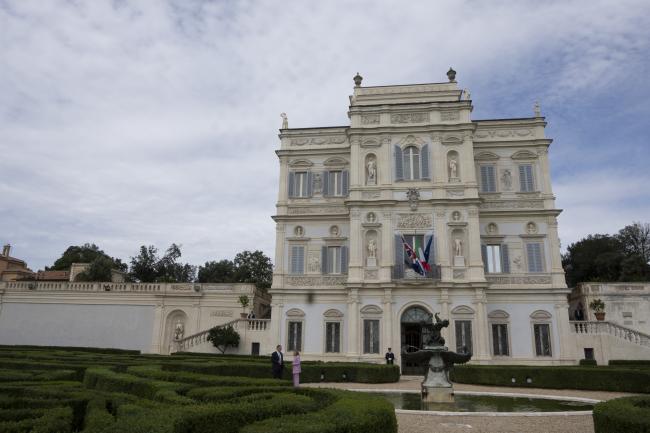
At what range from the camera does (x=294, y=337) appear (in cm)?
3097

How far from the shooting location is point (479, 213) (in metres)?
31.8

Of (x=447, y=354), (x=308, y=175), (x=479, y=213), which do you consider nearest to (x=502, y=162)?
(x=479, y=213)

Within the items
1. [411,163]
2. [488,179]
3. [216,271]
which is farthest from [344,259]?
[216,271]

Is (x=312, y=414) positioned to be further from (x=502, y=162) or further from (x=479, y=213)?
(x=502, y=162)

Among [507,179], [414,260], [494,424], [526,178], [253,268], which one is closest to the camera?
[494,424]

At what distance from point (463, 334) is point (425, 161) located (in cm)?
1112

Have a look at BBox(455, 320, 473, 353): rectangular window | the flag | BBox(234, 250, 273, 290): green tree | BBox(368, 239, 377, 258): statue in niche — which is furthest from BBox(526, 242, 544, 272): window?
BBox(234, 250, 273, 290): green tree

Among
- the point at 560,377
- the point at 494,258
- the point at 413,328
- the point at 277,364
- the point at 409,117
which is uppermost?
the point at 409,117

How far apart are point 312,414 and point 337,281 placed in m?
23.9

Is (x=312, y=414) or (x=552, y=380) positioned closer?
(x=312, y=414)

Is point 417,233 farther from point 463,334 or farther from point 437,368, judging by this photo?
point 437,368

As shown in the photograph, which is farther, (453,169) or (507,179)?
(507,179)

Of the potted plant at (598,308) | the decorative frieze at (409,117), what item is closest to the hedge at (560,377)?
the potted plant at (598,308)

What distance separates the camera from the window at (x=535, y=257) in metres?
30.6
